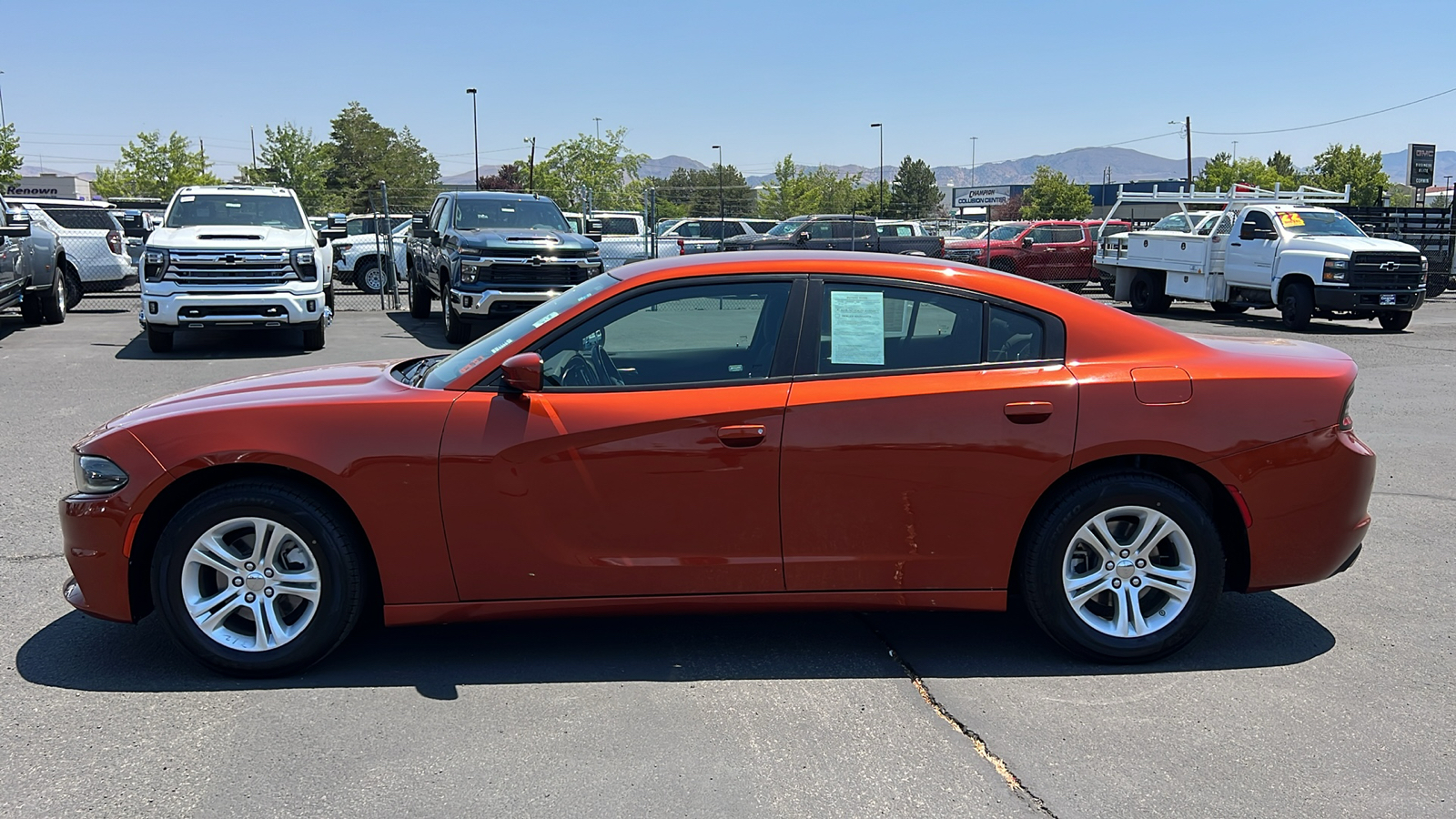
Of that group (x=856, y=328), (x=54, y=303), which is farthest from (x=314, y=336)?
(x=856, y=328)

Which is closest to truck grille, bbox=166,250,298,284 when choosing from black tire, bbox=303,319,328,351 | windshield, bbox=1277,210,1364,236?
black tire, bbox=303,319,328,351

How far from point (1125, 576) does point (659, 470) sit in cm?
182

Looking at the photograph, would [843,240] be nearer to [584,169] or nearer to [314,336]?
[314,336]

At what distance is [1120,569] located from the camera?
4277mm

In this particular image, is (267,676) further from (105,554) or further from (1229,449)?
(1229,449)

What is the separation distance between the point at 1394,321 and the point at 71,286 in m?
21.8

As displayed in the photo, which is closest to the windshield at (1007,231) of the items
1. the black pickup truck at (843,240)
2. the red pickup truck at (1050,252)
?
the red pickup truck at (1050,252)

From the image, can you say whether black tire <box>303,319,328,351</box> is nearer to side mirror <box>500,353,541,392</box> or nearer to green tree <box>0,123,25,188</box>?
side mirror <box>500,353,541,392</box>

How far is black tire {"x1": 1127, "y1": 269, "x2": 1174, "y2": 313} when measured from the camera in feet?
70.8

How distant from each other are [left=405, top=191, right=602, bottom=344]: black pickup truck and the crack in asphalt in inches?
420

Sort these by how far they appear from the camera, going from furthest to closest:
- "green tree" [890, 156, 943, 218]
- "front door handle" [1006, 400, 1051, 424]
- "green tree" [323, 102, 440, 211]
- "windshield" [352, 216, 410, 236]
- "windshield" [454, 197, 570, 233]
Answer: "green tree" [890, 156, 943, 218], "green tree" [323, 102, 440, 211], "windshield" [352, 216, 410, 236], "windshield" [454, 197, 570, 233], "front door handle" [1006, 400, 1051, 424]

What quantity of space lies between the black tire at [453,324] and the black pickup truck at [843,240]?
8667mm

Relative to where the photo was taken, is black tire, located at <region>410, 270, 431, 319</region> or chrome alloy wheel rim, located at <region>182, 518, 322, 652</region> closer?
chrome alloy wheel rim, located at <region>182, 518, 322, 652</region>

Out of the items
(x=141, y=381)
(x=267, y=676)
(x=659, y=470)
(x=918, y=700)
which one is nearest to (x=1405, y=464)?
(x=918, y=700)
